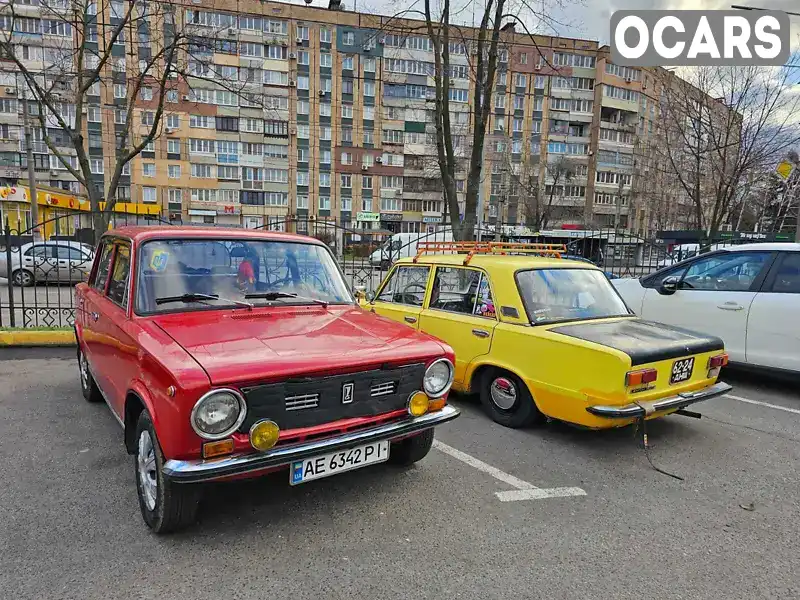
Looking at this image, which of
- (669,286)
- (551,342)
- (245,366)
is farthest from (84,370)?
(669,286)

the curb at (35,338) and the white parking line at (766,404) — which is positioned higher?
the white parking line at (766,404)

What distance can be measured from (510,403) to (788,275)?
152 inches

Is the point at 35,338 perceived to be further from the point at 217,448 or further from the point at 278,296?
the point at 217,448

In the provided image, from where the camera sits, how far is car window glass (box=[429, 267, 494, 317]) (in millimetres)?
5125

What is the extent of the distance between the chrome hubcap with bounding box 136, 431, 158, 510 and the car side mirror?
20.7 feet

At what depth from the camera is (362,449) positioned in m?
3.04

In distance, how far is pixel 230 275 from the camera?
12.5 ft

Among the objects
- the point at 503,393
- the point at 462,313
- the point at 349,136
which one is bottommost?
the point at 503,393

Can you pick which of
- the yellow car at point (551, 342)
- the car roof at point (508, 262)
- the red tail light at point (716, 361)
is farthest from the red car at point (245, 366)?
the red tail light at point (716, 361)

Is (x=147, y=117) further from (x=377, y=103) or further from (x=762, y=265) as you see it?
(x=762, y=265)

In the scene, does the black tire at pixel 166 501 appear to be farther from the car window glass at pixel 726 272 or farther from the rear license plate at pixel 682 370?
the car window glass at pixel 726 272

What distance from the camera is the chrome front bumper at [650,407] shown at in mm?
3814

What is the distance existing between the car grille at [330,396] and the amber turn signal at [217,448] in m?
0.10

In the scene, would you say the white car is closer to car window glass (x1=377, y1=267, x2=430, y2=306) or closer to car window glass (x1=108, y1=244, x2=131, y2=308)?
car window glass (x1=377, y1=267, x2=430, y2=306)
